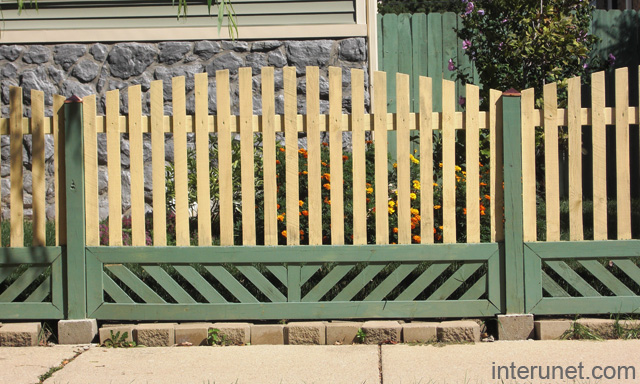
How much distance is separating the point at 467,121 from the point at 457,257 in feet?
2.79

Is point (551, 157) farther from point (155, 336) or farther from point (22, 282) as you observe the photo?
point (22, 282)

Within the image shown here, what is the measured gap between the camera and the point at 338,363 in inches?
153

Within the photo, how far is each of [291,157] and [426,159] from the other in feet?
2.78

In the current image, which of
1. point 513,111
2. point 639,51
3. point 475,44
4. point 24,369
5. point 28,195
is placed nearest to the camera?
point 24,369

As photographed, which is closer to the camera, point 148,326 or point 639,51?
point 148,326

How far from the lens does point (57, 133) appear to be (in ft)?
14.4

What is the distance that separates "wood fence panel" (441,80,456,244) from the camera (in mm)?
4301

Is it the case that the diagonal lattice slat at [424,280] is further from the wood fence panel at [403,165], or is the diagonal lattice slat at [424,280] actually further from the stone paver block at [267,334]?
the stone paver block at [267,334]

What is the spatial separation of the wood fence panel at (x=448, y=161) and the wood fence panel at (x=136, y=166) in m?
1.89

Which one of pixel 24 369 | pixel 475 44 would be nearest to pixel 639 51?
pixel 475 44

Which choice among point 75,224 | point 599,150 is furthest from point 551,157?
point 75,224

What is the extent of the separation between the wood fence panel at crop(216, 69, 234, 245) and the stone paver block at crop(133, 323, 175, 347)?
25.5 inches

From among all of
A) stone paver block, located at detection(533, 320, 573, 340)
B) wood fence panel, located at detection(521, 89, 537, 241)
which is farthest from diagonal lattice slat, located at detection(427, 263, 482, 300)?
stone paver block, located at detection(533, 320, 573, 340)

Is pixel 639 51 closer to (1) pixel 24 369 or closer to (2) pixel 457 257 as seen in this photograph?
(2) pixel 457 257
